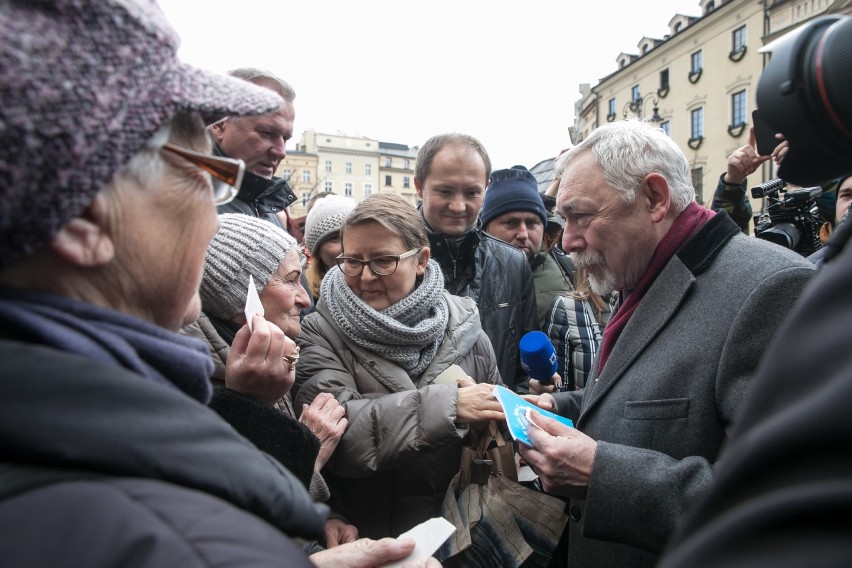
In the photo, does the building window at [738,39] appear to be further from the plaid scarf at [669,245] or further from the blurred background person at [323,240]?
the plaid scarf at [669,245]

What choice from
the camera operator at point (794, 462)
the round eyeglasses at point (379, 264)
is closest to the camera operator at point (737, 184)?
the round eyeglasses at point (379, 264)

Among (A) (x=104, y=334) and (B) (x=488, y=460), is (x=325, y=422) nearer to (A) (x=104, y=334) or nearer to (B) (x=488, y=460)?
(B) (x=488, y=460)

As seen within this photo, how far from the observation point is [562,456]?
1.87 metres

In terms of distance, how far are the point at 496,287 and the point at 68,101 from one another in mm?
2994

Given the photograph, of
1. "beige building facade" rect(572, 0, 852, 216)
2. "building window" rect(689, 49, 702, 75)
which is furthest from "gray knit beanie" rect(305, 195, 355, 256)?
"building window" rect(689, 49, 702, 75)

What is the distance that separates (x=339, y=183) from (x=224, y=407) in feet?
223

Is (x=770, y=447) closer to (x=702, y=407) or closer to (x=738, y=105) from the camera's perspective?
(x=702, y=407)

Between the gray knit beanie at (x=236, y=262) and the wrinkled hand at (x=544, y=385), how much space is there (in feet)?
5.48

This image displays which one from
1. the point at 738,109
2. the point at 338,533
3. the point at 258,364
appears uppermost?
the point at 738,109

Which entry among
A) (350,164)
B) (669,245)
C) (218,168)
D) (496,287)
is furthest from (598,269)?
(350,164)

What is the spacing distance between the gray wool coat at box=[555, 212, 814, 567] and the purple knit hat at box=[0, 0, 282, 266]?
66.0 inches

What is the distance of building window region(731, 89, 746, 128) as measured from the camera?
28.4m

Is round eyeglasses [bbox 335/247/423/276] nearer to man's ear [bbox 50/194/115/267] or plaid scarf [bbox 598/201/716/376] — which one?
plaid scarf [bbox 598/201/716/376]

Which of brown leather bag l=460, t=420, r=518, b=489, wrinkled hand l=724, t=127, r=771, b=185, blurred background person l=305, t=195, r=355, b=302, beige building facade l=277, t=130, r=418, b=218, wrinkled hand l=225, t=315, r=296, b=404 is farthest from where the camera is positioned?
beige building facade l=277, t=130, r=418, b=218
